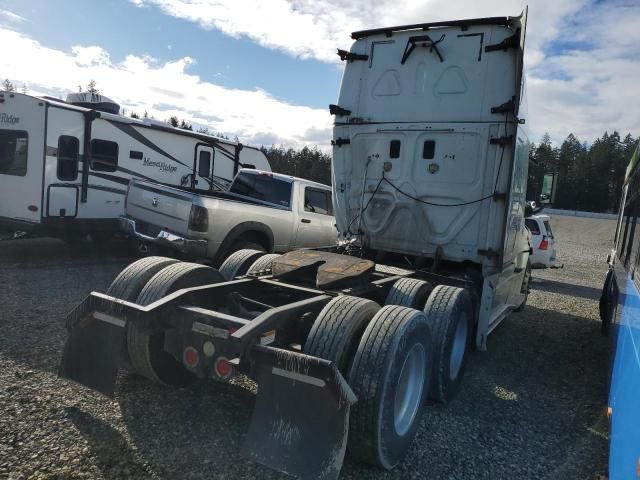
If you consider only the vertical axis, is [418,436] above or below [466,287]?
below

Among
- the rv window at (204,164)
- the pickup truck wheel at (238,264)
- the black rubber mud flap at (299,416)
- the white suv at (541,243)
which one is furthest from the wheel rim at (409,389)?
the white suv at (541,243)

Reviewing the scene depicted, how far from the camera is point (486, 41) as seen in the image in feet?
17.5

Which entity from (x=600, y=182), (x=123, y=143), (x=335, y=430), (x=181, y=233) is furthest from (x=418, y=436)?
(x=600, y=182)

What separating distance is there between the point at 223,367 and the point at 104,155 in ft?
27.8

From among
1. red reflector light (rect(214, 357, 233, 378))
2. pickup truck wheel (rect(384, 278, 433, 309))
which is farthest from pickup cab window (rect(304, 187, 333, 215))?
red reflector light (rect(214, 357, 233, 378))

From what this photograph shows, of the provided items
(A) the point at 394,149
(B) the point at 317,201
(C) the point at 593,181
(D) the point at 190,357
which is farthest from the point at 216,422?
(C) the point at 593,181

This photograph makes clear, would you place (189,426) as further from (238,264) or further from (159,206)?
(159,206)

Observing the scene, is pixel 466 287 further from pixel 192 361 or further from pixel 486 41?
pixel 192 361

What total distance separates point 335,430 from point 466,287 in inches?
114

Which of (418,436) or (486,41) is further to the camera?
(486,41)

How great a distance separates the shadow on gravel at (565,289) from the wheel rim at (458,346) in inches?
313

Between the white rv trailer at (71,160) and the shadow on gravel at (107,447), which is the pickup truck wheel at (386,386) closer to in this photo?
the shadow on gravel at (107,447)

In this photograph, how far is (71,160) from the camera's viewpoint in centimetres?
954

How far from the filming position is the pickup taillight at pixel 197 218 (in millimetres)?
7594
